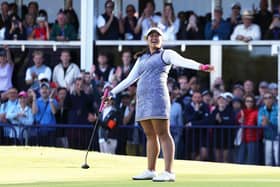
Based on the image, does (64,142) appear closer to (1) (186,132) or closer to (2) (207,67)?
(1) (186,132)

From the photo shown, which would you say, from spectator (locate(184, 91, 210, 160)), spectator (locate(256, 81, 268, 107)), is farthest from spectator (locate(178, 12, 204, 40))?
spectator (locate(184, 91, 210, 160))

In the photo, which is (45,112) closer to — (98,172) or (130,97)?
(130,97)

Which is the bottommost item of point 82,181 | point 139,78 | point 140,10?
point 82,181

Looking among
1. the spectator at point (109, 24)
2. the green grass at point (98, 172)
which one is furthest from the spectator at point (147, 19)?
the green grass at point (98, 172)

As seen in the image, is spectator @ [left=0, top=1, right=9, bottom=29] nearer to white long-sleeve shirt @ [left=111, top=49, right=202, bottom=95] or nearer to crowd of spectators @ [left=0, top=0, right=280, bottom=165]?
crowd of spectators @ [left=0, top=0, right=280, bottom=165]

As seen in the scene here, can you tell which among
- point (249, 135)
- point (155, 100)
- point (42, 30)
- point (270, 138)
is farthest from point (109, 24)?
point (155, 100)

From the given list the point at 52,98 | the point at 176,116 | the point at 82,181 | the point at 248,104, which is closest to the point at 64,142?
the point at 52,98

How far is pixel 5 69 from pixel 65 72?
153 cm

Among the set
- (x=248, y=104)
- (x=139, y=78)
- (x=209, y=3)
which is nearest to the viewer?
(x=139, y=78)

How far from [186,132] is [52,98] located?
308cm

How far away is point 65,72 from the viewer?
22062mm

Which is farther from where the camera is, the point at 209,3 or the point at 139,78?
the point at 209,3

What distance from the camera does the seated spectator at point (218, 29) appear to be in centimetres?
2177

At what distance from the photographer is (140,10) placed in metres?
22.6
